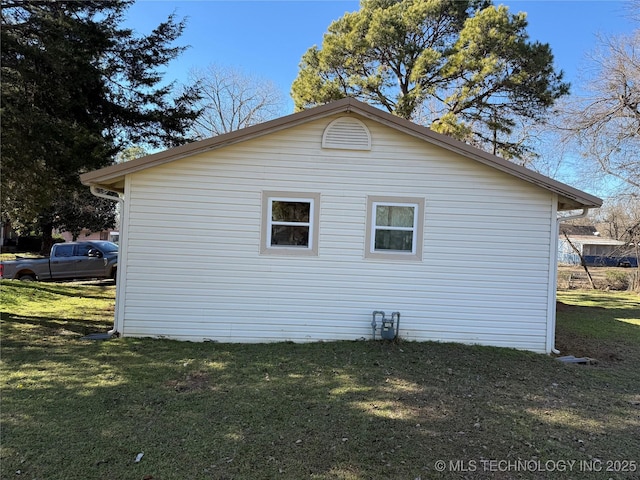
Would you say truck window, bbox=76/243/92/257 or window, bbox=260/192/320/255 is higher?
window, bbox=260/192/320/255

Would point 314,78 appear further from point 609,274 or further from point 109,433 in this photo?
point 609,274

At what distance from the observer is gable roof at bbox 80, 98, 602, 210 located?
21.7 ft

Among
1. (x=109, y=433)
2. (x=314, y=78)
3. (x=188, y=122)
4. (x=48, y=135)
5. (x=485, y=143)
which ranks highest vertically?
(x=314, y=78)

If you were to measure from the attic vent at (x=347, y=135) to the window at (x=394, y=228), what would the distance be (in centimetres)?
97

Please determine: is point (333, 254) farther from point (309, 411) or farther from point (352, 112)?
point (309, 411)

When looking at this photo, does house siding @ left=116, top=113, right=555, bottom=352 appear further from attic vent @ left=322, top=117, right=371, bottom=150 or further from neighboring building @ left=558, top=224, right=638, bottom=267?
neighboring building @ left=558, top=224, right=638, bottom=267

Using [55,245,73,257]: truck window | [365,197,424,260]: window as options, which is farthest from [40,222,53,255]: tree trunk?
[365,197,424,260]: window

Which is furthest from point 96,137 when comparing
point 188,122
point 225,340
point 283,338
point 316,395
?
point 316,395

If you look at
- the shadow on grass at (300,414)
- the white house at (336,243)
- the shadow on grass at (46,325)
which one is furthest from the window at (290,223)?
the shadow on grass at (46,325)

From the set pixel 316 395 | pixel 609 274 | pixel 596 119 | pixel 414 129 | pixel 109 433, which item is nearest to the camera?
pixel 109 433

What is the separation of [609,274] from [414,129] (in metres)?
18.8

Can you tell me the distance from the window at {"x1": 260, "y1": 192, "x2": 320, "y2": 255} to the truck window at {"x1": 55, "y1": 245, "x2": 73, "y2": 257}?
35.8 ft

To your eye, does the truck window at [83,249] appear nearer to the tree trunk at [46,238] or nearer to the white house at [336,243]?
the white house at [336,243]

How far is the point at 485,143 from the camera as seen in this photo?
52.4ft
